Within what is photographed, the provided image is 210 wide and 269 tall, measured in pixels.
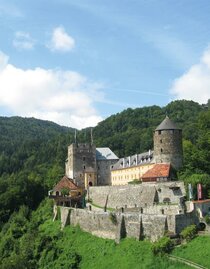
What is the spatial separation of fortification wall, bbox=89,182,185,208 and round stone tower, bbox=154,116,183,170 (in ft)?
17.2

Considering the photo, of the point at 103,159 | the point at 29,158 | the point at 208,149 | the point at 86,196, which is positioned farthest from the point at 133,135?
the point at 208,149

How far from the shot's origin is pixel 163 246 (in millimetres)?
41031

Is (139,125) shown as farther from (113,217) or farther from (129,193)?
(113,217)

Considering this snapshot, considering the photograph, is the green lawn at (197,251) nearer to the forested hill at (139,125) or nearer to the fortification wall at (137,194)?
the fortification wall at (137,194)

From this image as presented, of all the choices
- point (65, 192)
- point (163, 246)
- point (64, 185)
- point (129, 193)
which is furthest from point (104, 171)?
point (163, 246)

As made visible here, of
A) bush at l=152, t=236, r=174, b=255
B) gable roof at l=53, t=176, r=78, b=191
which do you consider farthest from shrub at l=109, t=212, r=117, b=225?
gable roof at l=53, t=176, r=78, b=191

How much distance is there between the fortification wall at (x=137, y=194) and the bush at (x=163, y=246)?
7267 mm

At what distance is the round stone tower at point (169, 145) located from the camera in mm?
57750

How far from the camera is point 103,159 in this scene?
7912 cm

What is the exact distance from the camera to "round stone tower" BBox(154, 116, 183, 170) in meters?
57.8

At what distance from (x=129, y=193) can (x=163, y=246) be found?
54.5ft

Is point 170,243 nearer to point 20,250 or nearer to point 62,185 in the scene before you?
point 20,250

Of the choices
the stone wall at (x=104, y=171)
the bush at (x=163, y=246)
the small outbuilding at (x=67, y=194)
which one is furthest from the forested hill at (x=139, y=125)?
the bush at (x=163, y=246)

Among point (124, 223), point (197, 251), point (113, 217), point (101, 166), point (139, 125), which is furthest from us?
point (139, 125)
